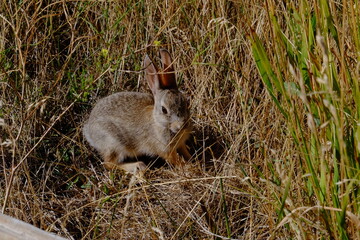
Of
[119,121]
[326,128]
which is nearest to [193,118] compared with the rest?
[119,121]

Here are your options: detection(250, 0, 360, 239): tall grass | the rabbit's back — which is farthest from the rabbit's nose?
detection(250, 0, 360, 239): tall grass

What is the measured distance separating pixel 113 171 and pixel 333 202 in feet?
5.45

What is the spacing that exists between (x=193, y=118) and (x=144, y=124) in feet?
1.00

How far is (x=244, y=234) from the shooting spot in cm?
313

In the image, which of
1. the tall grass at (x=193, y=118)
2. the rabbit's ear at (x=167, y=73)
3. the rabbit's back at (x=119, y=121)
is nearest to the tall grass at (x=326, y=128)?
the tall grass at (x=193, y=118)

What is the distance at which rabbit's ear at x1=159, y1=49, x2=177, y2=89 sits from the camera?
365 cm

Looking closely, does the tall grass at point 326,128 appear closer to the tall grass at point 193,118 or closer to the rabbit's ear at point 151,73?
the tall grass at point 193,118

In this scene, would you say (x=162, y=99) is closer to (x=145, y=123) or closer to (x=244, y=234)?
(x=145, y=123)

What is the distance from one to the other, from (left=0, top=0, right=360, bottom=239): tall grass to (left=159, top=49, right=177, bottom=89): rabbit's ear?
15cm

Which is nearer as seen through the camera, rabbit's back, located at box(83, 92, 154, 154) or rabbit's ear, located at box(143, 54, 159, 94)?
rabbit's ear, located at box(143, 54, 159, 94)

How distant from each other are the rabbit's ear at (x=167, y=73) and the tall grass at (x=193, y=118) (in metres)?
0.15

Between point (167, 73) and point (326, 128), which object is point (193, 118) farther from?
point (326, 128)

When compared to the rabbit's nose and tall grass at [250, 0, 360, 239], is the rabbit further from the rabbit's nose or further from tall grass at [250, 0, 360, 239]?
tall grass at [250, 0, 360, 239]

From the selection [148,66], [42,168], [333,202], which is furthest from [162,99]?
[333,202]
